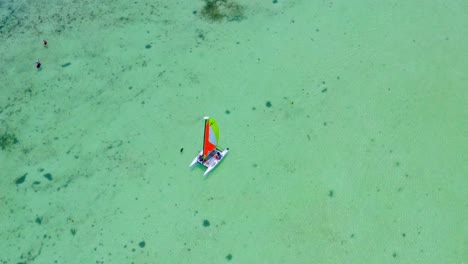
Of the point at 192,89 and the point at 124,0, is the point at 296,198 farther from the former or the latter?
the point at 124,0

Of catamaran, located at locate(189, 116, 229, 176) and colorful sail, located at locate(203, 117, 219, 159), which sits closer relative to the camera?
colorful sail, located at locate(203, 117, 219, 159)

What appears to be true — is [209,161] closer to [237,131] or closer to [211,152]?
[211,152]

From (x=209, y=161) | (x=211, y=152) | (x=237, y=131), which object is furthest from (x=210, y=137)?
(x=237, y=131)

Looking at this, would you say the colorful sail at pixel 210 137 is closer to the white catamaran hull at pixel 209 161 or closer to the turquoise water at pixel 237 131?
the white catamaran hull at pixel 209 161

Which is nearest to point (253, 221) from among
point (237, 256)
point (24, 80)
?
point (237, 256)

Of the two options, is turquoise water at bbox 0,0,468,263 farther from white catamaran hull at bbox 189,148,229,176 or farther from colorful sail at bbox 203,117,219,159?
colorful sail at bbox 203,117,219,159

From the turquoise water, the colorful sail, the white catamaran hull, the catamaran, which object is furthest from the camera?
the white catamaran hull

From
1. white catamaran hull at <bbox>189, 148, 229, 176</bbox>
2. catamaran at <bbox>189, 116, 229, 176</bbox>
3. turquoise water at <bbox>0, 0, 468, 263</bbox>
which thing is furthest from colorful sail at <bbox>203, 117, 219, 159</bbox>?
turquoise water at <bbox>0, 0, 468, 263</bbox>

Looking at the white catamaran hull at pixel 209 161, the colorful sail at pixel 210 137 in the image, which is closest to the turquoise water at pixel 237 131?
the white catamaran hull at pixel 209 161
